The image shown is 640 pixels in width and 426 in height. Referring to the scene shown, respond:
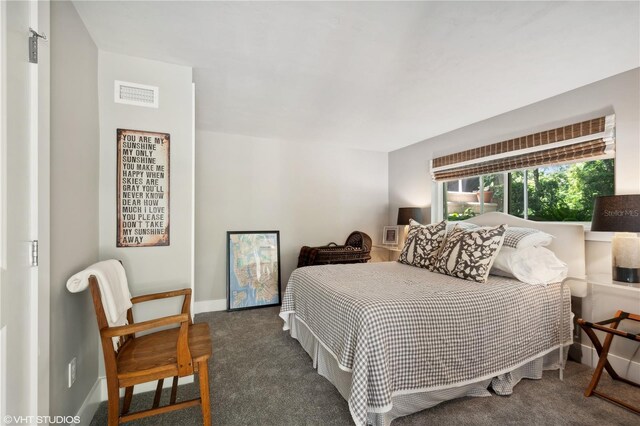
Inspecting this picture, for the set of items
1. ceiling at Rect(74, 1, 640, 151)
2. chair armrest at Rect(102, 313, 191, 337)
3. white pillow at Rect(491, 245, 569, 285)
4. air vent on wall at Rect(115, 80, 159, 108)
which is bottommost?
chair armrest at Rect(102, 313, 191, 337)

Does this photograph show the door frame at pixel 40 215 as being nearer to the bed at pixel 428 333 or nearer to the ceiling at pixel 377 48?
the ceiling at pixel 377 48

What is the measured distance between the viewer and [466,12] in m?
1.54

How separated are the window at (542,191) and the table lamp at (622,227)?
50 centimetres

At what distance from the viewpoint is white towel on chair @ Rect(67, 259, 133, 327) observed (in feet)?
4.64

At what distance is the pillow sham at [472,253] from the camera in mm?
2244

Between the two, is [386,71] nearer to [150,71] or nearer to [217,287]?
[150,71]

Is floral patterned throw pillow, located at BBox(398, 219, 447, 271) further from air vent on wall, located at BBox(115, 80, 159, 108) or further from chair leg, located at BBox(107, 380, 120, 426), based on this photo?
air vent on wall, located at BBox(115, 80, 159, 108)

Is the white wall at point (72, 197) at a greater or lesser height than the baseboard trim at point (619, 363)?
greater

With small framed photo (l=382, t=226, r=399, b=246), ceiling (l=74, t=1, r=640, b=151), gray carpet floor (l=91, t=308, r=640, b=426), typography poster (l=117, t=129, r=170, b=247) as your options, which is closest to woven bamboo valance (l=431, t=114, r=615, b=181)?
ceiling (l=74, t=1, r=640, b=151)

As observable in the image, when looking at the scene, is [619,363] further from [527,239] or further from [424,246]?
[424,246]

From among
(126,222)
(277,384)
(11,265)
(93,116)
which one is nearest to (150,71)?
(93,116)

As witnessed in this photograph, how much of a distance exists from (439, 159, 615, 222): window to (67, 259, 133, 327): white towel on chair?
3.64 meters

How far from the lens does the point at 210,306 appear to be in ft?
12.0

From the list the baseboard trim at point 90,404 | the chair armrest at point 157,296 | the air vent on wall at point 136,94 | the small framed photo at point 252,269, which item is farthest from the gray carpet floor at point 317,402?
the air vent on wall at point 136,94
